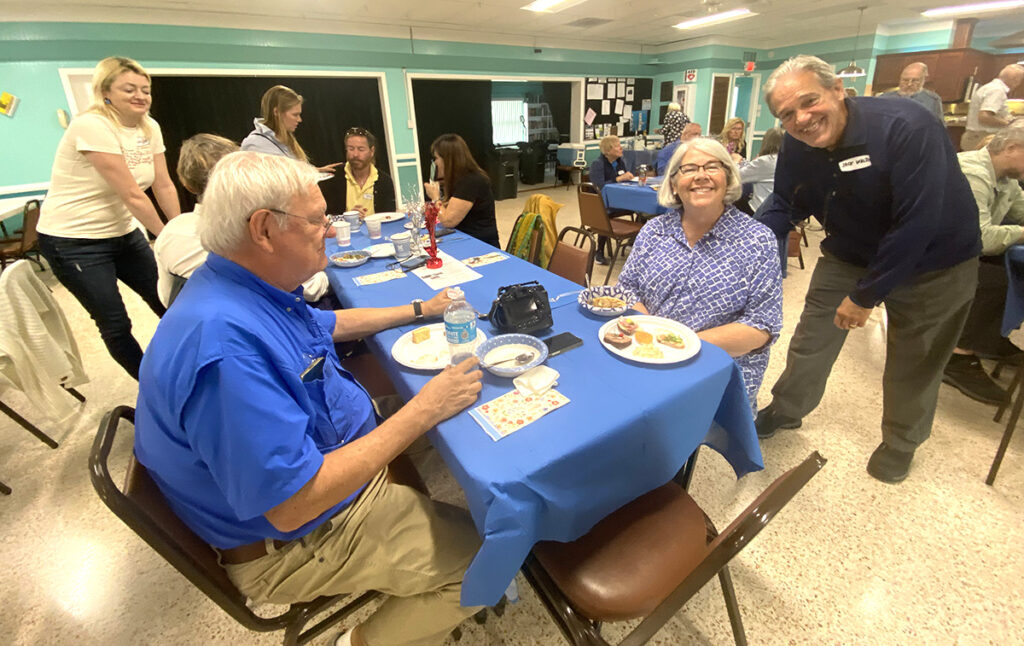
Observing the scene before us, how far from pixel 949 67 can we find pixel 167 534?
1136 cm

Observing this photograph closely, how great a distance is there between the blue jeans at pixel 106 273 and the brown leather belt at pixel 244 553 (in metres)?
1.77

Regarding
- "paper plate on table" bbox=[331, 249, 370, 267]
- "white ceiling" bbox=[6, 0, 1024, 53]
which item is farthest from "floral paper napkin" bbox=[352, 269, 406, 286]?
"white ceiling" bbox=[6, 0, 1024, 53]

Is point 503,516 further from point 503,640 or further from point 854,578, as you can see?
point 854,578

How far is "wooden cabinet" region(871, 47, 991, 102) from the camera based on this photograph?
24.0 ft

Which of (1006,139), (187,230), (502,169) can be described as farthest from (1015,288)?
(502,169)

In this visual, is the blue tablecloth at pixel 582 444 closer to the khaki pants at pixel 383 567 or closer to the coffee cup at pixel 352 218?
the khaki pants at pixel 383 567

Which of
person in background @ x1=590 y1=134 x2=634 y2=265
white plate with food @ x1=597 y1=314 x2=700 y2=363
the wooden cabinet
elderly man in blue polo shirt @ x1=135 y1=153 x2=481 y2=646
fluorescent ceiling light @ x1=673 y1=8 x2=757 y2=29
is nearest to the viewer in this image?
elderly man in blue polo shirt @ x1=135 y1=153 x2=481 y2=646

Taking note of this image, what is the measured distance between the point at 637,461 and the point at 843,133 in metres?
1.35

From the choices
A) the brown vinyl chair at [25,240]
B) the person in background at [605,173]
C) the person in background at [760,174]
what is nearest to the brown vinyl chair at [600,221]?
the person in background at [605,173]

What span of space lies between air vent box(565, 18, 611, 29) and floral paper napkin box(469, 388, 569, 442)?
7.37 meters

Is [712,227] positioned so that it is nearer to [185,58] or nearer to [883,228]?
[883,228]

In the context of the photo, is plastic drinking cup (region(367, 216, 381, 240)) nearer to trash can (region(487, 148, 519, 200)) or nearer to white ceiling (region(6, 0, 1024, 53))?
white ceiling (region(6, 0, 1024, 53))

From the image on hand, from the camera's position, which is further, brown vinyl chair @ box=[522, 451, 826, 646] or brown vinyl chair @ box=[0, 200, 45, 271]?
brown vinyl chair @ box=[0, 200, 45, 271]

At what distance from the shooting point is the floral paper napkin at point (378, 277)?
1.98 m
